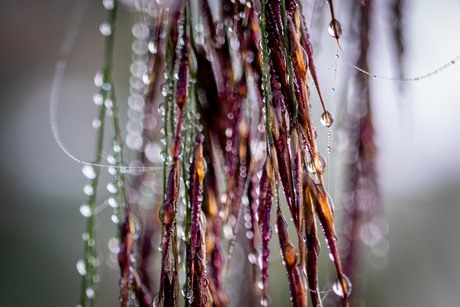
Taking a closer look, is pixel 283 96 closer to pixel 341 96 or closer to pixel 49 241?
pixel 341 96

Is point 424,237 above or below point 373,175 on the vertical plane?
below

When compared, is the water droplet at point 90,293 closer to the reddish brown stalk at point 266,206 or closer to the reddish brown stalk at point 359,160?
the reddish brown stalk at point 266,206

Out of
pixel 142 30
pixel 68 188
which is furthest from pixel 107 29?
pixel 68 188

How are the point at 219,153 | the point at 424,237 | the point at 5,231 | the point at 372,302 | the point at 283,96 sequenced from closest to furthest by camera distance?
the point at 283,96 < the point at 219,153 < the point at 372,302 < the point at 424,237 < the point at 5,231

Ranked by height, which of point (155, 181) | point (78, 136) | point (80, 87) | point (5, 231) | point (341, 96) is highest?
point (80, 87)

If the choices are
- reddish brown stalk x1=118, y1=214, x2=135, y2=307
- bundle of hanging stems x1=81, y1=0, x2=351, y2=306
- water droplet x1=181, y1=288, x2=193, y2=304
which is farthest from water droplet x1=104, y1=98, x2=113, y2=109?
water droplet x1=181, y1=288, x2=193, y2=304

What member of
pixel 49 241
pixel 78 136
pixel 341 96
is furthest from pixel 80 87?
pixel 341 96

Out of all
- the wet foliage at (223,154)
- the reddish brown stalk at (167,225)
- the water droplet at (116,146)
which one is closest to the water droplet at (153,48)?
the wet foliage at (223,154)

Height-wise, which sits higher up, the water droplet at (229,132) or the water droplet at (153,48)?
the water droplet at (153,48)
